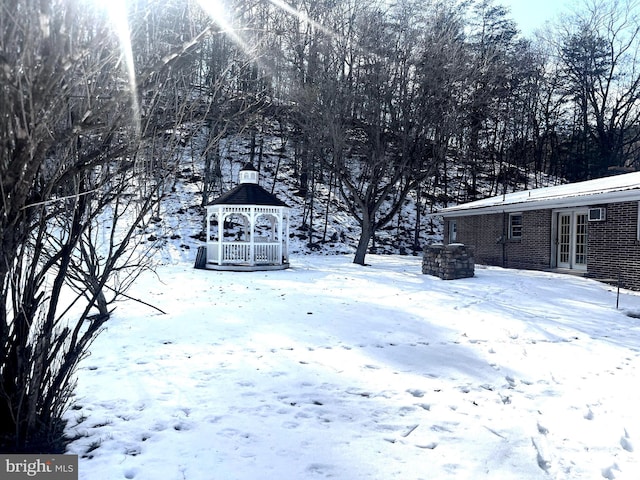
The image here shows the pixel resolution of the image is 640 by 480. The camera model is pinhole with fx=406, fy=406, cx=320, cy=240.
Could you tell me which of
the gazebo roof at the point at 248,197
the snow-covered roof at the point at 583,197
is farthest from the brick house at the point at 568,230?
the gazebo roof at the point at 248,197

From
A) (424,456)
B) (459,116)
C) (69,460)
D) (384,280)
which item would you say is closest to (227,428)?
(69,460)

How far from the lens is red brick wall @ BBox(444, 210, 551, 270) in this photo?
44.4 ft

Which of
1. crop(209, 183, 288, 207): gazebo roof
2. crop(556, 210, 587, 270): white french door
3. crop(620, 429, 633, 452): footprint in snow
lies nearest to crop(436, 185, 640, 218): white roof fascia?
crop(556, 210, 587, 270): white french door

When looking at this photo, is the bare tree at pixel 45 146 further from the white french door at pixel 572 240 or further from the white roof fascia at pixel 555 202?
the white french door at pixel 572 240

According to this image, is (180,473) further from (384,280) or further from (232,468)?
(384,280)

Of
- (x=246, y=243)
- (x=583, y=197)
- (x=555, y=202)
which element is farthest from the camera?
(x=246, y=243)

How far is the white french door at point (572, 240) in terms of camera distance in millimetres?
12365

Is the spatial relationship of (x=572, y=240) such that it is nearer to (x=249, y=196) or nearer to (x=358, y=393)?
(x=249, y=196)

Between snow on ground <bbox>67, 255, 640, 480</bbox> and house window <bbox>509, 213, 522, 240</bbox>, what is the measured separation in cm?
777

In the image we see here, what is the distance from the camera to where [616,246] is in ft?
35.0

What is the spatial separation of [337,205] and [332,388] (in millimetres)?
20937

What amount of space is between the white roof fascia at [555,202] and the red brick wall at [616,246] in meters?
0.30

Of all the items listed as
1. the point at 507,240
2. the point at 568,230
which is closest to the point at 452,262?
the point at 568,230

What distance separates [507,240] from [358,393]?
43.6ft
